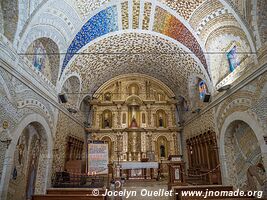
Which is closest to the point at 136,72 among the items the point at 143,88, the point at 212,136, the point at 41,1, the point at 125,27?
the point at 143,88

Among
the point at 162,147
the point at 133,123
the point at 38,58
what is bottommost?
the point at 162,147

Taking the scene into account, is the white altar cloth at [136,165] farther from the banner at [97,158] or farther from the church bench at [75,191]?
the church bench at [75,191]

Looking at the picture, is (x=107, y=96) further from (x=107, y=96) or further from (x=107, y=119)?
(x=107, y=119)

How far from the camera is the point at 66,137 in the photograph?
397 inches

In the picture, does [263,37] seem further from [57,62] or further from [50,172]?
[50,172]

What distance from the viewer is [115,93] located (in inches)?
563

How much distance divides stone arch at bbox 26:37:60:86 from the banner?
143 inches

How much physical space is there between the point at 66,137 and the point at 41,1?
6.43 m

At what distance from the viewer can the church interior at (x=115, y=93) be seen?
5664 millimetres

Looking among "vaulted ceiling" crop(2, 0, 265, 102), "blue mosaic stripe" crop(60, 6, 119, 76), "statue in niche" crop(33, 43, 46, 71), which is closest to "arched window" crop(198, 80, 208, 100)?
"vaulted ceiling" crop(2, 0, 265, 102)

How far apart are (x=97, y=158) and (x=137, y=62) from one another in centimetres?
722

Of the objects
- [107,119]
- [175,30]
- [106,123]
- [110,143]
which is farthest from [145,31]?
[110,143]

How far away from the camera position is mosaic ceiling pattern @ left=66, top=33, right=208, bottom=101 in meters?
10.4

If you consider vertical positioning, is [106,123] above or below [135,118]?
below
